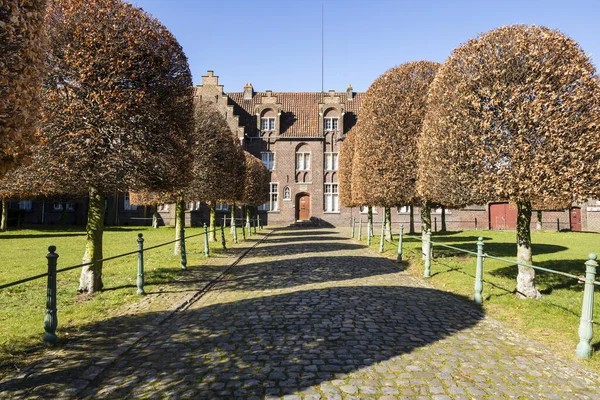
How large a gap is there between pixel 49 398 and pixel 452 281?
9396mm

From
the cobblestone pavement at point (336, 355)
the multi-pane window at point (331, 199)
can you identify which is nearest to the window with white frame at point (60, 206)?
the multi-pane window at point (331, 199)

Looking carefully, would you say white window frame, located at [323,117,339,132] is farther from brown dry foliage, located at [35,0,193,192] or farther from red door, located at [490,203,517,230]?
brown dry foliage, located at [35,0,193,192]

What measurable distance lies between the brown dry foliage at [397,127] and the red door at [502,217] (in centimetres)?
2841

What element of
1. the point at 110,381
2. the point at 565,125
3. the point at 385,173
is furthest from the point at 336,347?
the point at 385,173

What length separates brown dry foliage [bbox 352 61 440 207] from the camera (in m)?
15.6

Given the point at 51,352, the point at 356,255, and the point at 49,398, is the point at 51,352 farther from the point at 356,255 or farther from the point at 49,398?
the point at 356,255

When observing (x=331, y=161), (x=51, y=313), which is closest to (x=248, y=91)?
(x=331, y=161)

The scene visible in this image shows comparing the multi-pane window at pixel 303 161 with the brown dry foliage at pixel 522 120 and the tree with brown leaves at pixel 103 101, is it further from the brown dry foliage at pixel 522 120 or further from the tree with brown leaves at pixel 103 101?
the tree with brown leaves at pixel 103 101

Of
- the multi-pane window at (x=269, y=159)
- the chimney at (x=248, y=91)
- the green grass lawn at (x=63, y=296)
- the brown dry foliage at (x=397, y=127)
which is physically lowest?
the green grass lawn at (x=63, y=296)

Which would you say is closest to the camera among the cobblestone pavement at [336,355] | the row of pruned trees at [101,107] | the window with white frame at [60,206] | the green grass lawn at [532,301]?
the cobblestone pavement at [336,355]

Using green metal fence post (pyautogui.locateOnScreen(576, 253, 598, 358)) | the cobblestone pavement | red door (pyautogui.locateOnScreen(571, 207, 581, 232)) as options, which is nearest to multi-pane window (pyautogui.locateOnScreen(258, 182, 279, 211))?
red door (pyautogui.locateOnScreen(571, 207, 581, 232))

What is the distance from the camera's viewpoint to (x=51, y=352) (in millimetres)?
5352

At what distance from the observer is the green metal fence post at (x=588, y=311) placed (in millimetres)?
5125

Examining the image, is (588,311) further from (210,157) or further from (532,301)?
(210,157)
